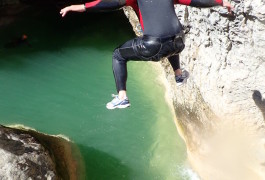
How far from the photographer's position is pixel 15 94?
350 inches

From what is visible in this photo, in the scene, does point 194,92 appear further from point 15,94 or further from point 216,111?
point 15,94

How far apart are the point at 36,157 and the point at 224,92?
4.21 m

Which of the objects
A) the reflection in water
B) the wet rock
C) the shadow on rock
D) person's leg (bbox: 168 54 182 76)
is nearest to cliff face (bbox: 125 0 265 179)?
the shadow on rock

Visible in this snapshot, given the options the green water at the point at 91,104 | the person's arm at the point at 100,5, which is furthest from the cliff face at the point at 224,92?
the person's arm at the point at 100,5

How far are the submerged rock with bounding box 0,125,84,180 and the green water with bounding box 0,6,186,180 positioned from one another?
0.30m

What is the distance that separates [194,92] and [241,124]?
131 centimetres

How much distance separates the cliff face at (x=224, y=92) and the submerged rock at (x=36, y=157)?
2.94m

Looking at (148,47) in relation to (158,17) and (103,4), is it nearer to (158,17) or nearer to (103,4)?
(158,17)

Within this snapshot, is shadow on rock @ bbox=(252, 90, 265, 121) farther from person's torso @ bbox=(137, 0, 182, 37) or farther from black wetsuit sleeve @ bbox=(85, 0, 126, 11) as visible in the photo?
black wetsuit sleeve @ bbox=(85, 0, 126, 11)

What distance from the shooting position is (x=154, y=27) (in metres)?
3.67

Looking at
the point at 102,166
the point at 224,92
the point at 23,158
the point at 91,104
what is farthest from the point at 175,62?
the point at 91,104

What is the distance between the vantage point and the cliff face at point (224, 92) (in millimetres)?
5605

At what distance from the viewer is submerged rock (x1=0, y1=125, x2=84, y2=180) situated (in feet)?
20.5

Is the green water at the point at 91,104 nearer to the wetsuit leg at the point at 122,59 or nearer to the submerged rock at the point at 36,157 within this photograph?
the submerged rock at the point at 36,157
